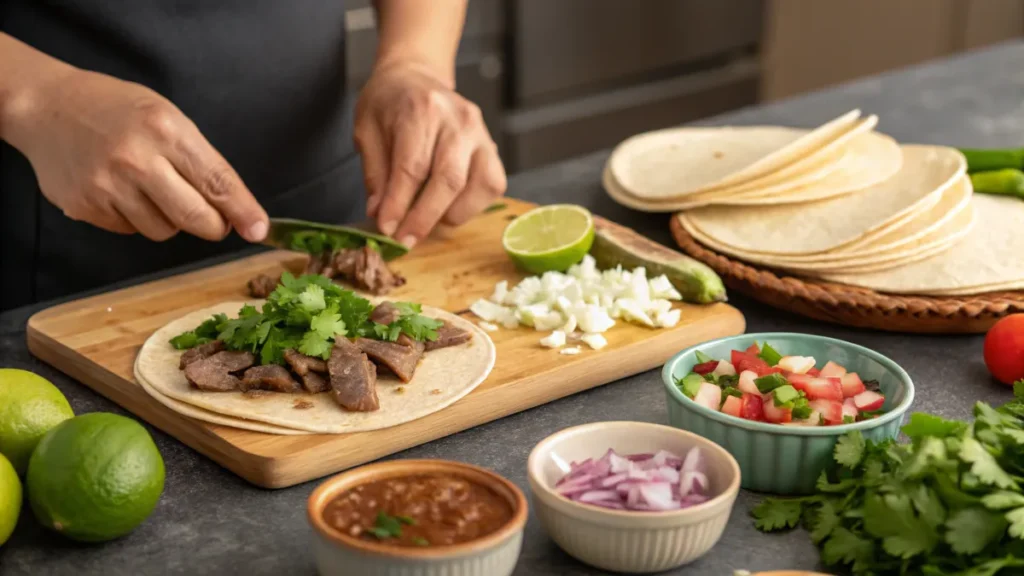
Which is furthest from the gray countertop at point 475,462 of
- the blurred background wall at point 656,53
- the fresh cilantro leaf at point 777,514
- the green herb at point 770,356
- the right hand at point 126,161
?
the blurred background wall at point 656,53

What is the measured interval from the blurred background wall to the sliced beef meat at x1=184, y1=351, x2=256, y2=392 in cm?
288

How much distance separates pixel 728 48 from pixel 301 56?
3.98 metres

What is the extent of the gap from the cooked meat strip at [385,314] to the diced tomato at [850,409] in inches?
31.7

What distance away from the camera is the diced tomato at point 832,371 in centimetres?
178

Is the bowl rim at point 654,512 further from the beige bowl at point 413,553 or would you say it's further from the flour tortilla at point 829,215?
the flour tortilla at point 829,215

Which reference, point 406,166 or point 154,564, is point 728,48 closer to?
point 406,166

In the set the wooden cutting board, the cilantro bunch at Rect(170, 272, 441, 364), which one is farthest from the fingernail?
the cilantro bunch at Rect(170, 272, 441, 364)

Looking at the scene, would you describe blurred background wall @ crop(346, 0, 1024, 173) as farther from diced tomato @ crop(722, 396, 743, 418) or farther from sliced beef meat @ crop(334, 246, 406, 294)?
diced tomato @ crop(722, 396, 743, 418)

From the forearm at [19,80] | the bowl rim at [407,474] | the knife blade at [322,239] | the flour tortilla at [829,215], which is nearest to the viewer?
the bowl rim at [407,474]

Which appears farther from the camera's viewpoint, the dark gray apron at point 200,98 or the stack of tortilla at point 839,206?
the dark gray apron at point 200,98

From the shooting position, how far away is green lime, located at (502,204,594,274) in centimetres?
244

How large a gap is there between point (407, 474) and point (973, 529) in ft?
2.29

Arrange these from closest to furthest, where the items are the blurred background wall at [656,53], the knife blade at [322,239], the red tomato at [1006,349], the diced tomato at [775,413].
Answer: the diced tomato at [775,413] → the red tomato at [1006,349] → the knife blade at [322,239] → the blurred background wall at [656,53]

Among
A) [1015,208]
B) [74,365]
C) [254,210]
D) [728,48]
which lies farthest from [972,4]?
[74,365]
